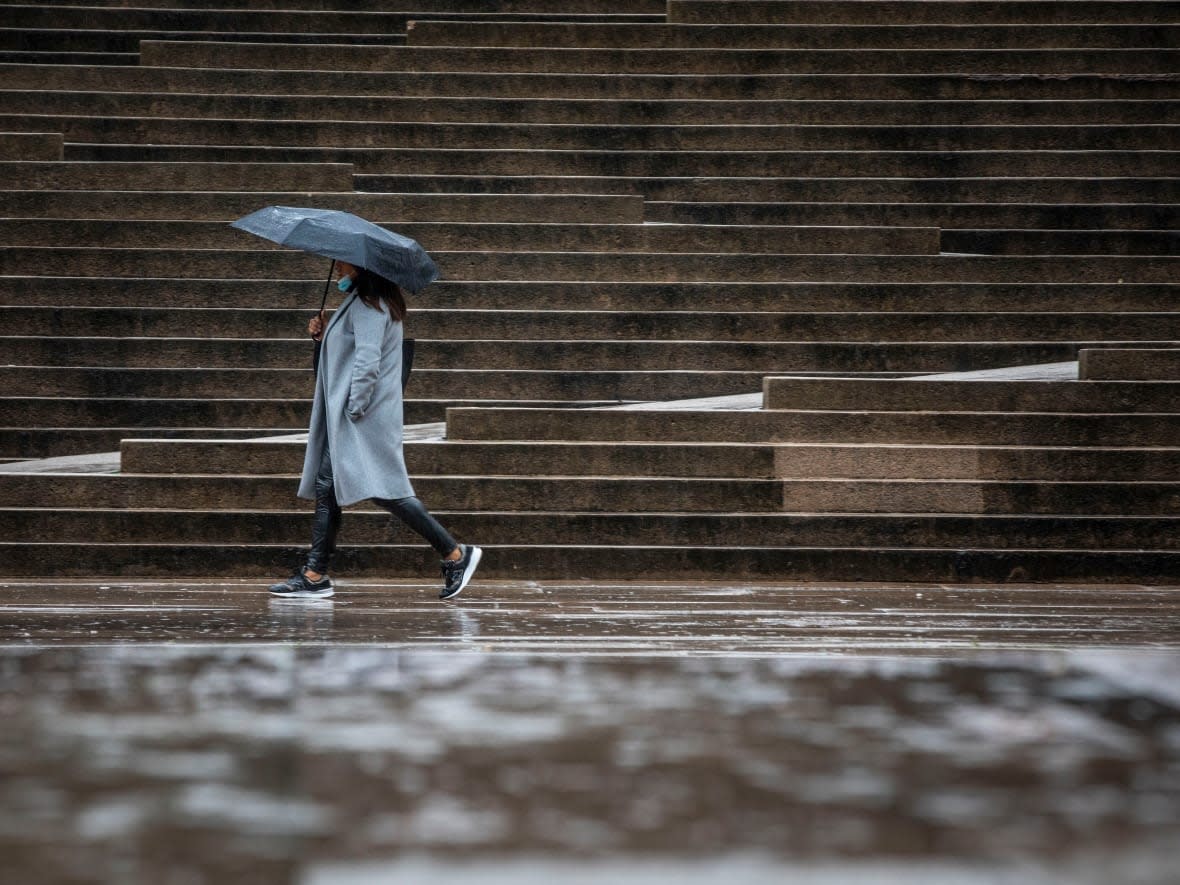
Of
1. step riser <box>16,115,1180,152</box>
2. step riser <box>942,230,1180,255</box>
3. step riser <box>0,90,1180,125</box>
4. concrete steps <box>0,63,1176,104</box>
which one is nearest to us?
step riser <box>942,230,1180,255</box>

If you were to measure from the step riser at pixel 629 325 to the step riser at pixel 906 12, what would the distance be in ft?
13.6

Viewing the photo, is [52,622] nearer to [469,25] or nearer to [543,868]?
[543,868]

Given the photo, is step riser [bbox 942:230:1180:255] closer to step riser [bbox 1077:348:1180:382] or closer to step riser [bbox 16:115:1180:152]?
step riser [bbox 16:115:1180:152]

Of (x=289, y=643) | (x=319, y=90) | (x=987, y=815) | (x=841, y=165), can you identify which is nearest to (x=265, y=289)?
(x=319, y=90)

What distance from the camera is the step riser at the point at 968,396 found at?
9719 millimetres

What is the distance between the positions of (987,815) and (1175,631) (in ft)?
11.8

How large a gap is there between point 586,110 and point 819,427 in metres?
4.83

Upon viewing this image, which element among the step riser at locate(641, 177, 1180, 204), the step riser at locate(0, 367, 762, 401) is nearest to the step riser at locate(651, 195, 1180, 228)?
the step riser at locate(641, 177, 1180, 204)

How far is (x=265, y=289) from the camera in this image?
1155 centimetres

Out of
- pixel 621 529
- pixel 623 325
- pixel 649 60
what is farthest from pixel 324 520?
pixel 649 60

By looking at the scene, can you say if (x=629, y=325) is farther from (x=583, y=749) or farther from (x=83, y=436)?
(x=583, y=749)

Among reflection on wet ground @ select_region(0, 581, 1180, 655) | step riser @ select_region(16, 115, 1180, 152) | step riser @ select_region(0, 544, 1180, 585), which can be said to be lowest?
reflection on wet ground @ select_region(0, 581, 1180, 655)

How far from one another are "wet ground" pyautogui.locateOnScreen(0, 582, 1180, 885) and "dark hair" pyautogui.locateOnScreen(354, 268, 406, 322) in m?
1.61

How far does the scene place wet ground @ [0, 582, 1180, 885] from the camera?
3.35 meters
